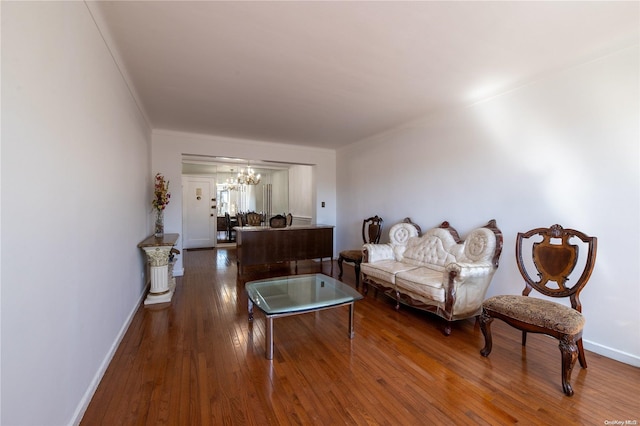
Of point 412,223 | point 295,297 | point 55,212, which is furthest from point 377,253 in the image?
point 55,212

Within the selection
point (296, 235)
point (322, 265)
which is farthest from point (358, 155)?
point (322, 265)

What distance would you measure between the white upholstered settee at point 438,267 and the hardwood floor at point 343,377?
0.27 meters

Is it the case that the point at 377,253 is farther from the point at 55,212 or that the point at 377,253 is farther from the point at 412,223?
the point at 55,212

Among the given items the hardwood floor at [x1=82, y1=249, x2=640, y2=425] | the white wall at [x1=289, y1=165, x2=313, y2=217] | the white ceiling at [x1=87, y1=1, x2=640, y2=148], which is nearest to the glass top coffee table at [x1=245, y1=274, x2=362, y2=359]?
the hardwood floor at [x1=82, y1=249, x2=640, y2=425]

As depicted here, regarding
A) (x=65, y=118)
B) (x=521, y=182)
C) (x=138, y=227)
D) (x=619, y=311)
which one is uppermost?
(x=65, y=118)

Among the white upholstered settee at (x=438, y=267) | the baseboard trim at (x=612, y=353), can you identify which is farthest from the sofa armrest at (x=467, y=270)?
the baseboard trim at (x=612, y=353)

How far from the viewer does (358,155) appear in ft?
18.3

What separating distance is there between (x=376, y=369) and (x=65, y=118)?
255 centimetres

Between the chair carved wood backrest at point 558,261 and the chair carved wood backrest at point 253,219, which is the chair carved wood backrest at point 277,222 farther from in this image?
the chair carved wood backrest at point 558,261

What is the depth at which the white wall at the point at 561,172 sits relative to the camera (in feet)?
7.37

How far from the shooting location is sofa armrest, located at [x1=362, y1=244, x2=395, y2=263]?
383 cm

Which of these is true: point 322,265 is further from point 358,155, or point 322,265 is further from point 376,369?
point 376,369

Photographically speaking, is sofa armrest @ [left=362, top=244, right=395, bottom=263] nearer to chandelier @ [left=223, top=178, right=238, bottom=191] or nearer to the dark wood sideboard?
the dark wood sideboard

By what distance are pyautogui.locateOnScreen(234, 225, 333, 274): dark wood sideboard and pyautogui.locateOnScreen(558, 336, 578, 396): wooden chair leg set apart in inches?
160
